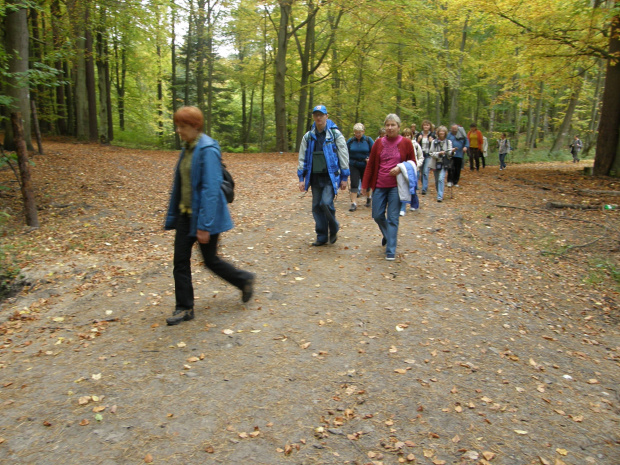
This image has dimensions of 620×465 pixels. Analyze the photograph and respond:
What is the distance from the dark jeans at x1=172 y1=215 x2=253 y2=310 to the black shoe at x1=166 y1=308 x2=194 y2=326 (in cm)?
4

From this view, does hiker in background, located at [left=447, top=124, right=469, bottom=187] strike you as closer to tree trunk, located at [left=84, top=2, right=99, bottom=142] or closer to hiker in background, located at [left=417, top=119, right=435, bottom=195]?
hiker in background, located at [left=417, top=119, right=435, bottom=195]

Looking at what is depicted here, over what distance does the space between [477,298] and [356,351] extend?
8.33 ft

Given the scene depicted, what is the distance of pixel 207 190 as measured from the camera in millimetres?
4234

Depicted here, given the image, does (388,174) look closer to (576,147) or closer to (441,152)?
(441,152)

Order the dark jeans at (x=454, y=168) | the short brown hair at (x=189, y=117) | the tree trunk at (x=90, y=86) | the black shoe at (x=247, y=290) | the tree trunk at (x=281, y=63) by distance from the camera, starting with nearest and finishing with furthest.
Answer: the short brown hair at (x=189, y=117), the black shoe at (x=247, y=290), the dark jeans at (x=454, y=168), the tree trunk at (x=90, y=86), the tree trunk at (x=281, y=63)

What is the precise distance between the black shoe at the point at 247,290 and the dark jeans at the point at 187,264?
7 cm

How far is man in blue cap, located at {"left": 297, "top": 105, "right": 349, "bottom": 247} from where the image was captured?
6.94 m

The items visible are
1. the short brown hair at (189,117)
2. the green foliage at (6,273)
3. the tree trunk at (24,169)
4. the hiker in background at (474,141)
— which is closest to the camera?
the short brown hair at (189,117)

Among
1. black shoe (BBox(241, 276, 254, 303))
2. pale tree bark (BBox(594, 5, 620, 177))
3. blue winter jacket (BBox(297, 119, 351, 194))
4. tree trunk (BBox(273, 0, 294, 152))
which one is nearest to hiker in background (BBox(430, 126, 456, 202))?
blue winter jacket (BBox(297, 119, 351, 194))

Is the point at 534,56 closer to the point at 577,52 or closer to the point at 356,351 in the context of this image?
the point at 577,52

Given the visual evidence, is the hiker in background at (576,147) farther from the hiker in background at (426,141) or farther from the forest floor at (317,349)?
the forest floor at (317,349)

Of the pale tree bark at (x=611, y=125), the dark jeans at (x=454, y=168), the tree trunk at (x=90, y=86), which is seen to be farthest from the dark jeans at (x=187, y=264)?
the tree trunk at (x=90, y=86)

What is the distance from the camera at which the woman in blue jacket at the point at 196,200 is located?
13.9 feet

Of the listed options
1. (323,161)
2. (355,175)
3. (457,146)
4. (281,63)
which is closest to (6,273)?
(323,161)
